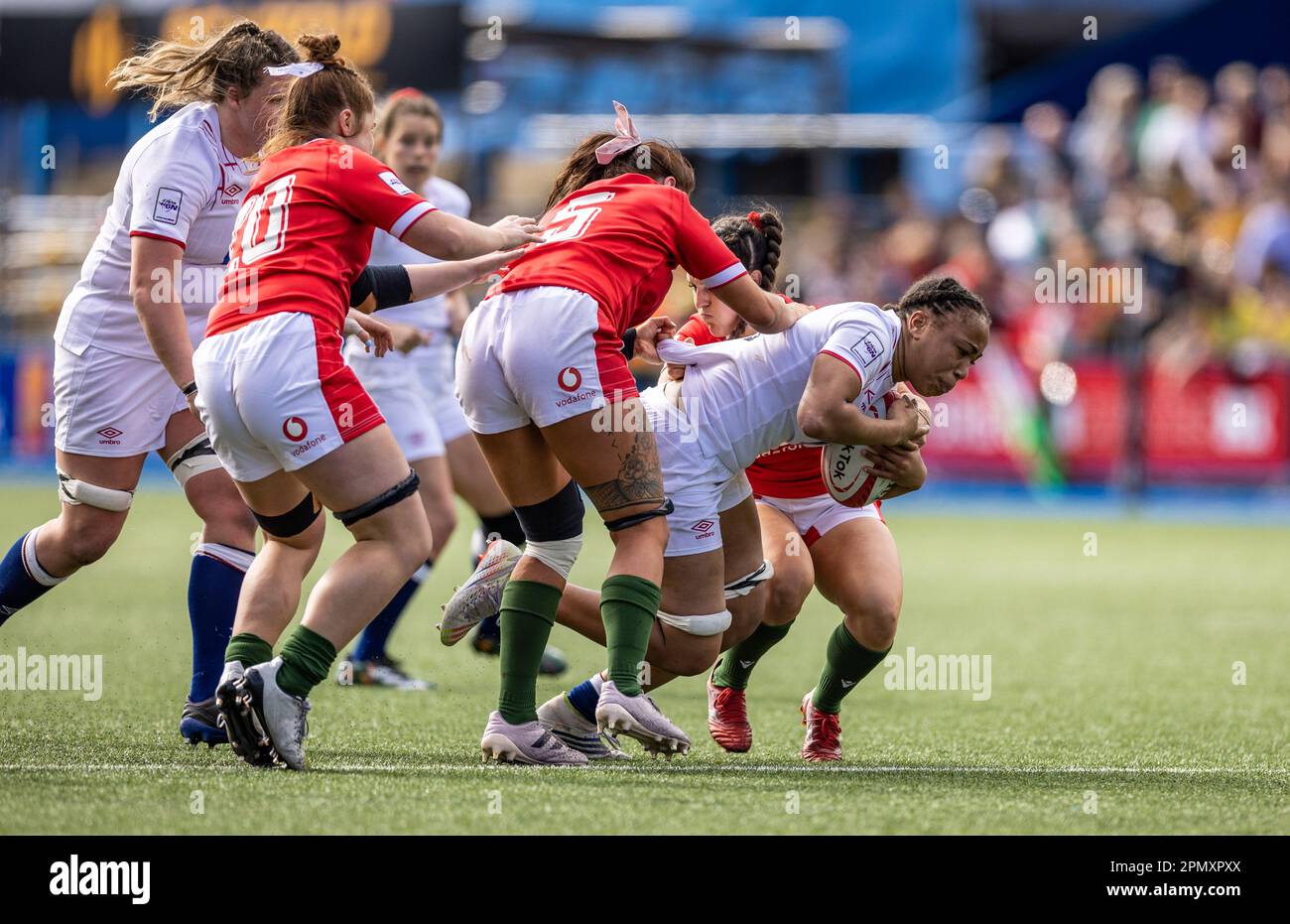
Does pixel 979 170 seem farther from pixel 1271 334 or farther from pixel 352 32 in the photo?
pixel 352 32

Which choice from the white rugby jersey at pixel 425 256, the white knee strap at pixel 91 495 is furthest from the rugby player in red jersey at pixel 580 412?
the white rugby jersey at pixel 425 256

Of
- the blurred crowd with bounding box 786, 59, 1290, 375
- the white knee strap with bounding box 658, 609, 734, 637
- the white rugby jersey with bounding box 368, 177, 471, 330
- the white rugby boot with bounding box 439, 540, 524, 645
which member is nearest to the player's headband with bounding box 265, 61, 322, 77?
the white rugby boot with bounding box 439, 540, 524, 645

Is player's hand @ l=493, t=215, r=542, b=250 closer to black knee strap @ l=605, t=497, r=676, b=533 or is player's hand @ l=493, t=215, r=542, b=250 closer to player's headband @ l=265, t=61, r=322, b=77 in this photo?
player's headband @ l=265, t=61, r=322, b=77

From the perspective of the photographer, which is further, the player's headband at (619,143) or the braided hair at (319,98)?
the player's headband at (619,143)

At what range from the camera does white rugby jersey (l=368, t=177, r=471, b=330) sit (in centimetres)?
760

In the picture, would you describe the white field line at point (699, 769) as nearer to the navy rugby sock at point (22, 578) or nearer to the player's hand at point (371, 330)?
the navy rugby sock at point (22, 578)

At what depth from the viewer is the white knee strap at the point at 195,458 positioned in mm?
5375

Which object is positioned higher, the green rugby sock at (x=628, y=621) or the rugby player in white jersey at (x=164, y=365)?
the rugby player in white jersey at (x=164, y=365)

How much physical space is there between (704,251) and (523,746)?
147 cm

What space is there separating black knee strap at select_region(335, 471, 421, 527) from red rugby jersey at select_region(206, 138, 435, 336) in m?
0.47

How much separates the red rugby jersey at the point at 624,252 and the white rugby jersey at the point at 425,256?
2.83 m

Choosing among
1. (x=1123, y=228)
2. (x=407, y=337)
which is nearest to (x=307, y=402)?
(x=407, y=337)

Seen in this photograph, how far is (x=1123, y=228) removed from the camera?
60.1 ft

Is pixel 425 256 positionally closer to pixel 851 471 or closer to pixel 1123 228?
pixel 851 471
